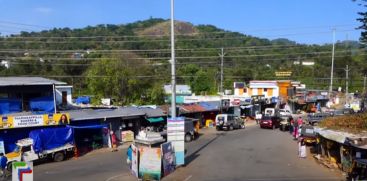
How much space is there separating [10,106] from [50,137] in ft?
26.1

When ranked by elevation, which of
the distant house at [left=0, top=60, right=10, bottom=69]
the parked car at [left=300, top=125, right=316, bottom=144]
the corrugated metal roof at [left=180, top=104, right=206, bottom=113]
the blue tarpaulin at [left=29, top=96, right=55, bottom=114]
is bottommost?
the parked car at [left=300, top=125, right=316, bottom=144]

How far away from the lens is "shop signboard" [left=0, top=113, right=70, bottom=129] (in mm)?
31312

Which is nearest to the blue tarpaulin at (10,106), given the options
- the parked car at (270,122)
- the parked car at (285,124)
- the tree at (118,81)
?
the tree at (118,81)

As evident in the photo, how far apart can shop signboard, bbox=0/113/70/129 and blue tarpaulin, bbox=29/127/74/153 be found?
124 centimetres

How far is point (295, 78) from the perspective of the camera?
403 ft

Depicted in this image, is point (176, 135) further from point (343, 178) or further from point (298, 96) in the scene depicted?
point (298, 96)

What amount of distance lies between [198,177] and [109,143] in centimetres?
1571

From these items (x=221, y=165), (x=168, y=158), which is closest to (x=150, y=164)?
(x=168, y=158)

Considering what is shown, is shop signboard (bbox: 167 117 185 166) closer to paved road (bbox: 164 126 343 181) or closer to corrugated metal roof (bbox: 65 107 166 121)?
paved road (bbox: 164 126 343 181)

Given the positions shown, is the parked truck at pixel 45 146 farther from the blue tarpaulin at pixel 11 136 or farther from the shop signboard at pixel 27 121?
the shop signboard at pixel 27 121

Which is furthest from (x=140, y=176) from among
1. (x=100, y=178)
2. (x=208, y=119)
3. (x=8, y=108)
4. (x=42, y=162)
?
(x=208, y=119)

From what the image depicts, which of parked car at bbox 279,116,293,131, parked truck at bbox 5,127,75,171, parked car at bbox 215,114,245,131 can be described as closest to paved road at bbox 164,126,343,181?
parked car at bbox 215,114,245,131

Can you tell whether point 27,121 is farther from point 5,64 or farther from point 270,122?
point 5,64

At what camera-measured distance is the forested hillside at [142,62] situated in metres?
66.6
